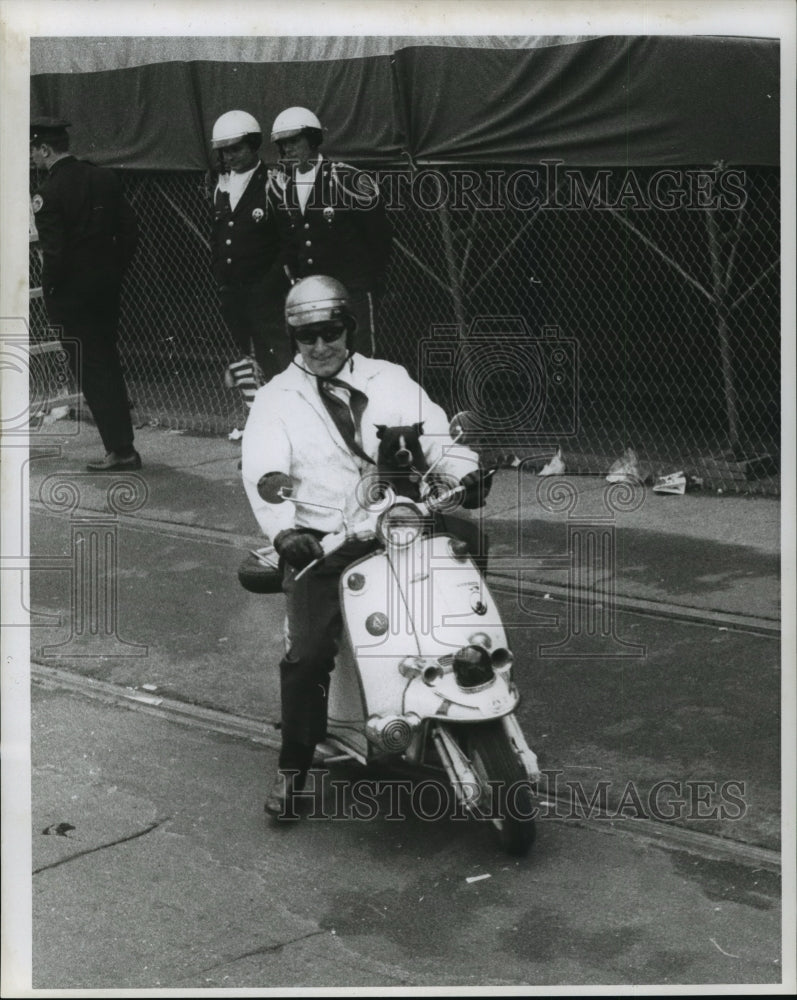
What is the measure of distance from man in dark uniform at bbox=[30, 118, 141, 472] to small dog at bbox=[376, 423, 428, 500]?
154cm

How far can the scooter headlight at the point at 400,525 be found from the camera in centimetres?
571

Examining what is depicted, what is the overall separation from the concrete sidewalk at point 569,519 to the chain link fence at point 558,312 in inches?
5.8

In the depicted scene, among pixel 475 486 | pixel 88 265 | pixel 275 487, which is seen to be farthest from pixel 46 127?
pixel 475 486

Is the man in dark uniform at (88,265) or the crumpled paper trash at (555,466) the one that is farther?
the crumpled paper trash at (555,466)

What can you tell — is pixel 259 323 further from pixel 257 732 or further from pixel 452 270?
pixel 257 732

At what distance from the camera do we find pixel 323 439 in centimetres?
589

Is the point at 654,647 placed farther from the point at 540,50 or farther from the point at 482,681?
the point at 540,50

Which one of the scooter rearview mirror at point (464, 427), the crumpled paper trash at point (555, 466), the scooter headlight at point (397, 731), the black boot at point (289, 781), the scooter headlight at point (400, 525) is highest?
the scooter rearview mirror at point (464, 427)

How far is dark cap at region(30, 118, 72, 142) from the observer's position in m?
6.44

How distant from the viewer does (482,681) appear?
561 cm

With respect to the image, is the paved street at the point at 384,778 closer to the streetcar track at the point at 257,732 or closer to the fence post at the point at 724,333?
the streetcar track at the point at 257,732

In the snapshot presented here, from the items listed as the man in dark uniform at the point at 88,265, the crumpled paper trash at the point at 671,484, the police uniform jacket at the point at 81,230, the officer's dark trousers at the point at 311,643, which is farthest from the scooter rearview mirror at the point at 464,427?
the crumpled paper trash at the point at 671,484

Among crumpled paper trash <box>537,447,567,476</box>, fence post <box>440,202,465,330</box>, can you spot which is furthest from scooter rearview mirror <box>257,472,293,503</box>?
fence post <box>440,202,465,330</box>

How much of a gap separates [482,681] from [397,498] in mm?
699
